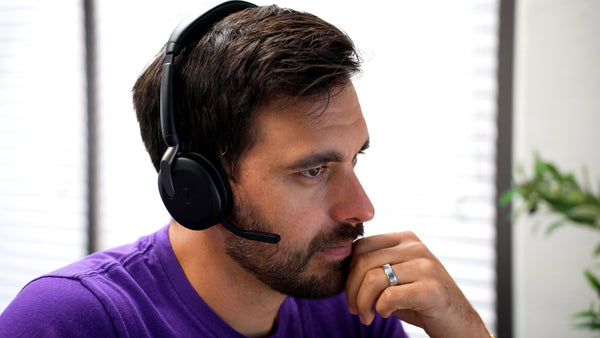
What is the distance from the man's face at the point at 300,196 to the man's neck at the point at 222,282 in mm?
45

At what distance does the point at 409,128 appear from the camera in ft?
6.21

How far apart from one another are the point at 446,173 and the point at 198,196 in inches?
52.2

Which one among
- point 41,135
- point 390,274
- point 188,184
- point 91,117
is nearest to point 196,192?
point 188,184

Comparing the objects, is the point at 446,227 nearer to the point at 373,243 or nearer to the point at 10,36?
the point at 373,243

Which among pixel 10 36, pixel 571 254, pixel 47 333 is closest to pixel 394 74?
pixel 571 254

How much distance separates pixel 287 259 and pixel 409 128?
1.20 metres

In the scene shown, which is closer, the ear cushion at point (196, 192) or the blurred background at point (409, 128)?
the ear cushion at point (196, 192)

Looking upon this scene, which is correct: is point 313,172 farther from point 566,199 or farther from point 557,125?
point 557,125

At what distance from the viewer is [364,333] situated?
110cm

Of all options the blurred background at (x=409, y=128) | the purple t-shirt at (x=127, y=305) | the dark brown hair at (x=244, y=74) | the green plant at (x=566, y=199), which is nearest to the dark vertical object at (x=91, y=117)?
the blurred background at (x=409, y=128)

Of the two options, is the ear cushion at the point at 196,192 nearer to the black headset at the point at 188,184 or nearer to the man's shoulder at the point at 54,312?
the black headset at the point at 188,184

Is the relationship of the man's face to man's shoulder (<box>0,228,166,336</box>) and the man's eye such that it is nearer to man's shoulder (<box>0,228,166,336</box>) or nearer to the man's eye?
the man's eye

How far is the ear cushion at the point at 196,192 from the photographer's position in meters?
0.80

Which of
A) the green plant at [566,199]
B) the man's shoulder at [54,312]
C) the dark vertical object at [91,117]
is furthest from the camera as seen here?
the dark vertical object at [91,117]
